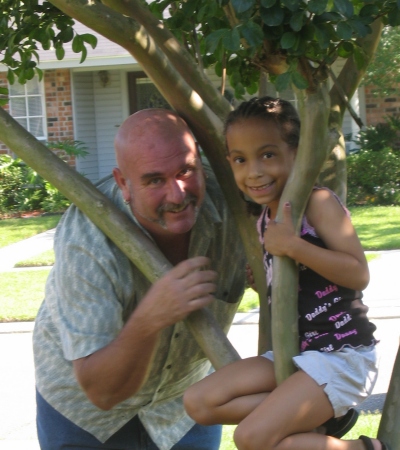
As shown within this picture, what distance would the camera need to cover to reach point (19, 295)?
8.95 m

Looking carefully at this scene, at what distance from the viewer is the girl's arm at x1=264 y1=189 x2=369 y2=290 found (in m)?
2.08

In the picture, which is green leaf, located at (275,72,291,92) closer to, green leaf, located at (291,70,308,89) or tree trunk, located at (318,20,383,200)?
green leaf, located at (291,70,308,89)

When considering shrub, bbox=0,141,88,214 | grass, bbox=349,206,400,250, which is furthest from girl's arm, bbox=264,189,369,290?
shrub, bbox=0,141,88,214

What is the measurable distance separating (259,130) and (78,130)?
616 inches

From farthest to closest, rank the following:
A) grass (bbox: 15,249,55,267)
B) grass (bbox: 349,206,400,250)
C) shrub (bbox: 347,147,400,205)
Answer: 1. shrub (bbox: 347,147,400,205)
2. grass (bbox: 15,249,55,267)
3. grass (bbox: 349,206,400,250)

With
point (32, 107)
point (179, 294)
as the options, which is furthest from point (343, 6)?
point (32, 107)

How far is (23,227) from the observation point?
13.7 m

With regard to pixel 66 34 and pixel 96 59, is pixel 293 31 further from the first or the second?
pixel 96 59

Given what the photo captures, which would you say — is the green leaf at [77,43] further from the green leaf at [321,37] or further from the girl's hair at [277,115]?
the green leaf at [321,37]

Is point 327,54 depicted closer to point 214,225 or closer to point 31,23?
point 214,225

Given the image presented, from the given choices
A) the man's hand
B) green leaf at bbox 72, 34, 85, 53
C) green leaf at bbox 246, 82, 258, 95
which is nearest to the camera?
the man's hand

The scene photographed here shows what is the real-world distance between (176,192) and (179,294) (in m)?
0.50

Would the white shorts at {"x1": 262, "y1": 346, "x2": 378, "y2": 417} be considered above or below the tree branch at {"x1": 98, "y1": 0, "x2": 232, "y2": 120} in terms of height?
below

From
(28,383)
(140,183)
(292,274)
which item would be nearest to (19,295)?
(28,383)
